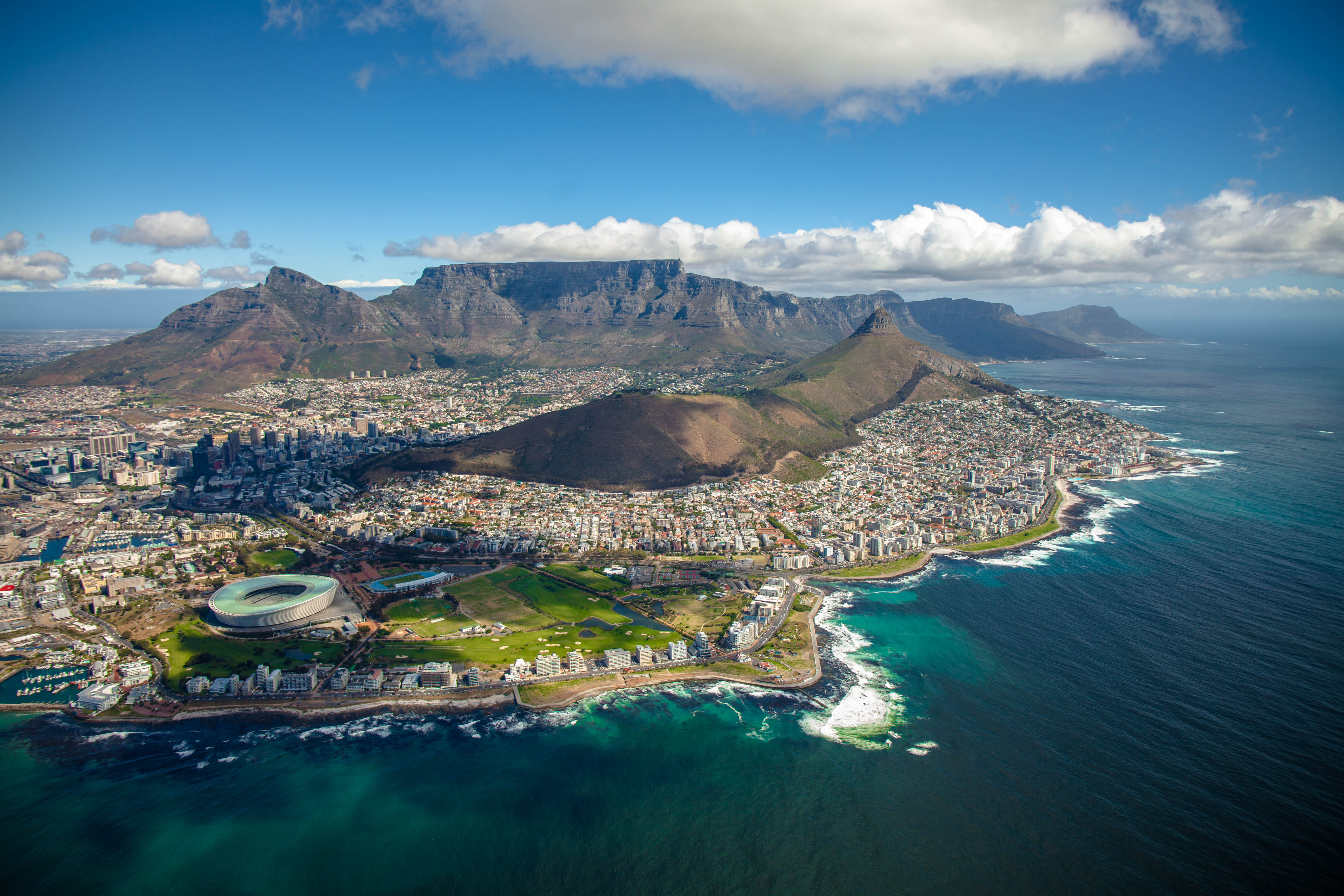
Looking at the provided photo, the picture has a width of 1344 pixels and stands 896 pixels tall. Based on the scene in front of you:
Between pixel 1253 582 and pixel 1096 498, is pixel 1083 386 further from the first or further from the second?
pixel 1253 582

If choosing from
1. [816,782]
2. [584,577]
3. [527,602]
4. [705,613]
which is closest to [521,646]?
[527,602]

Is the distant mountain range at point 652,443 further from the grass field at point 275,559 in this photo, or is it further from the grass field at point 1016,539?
the grass field at point 1016,539

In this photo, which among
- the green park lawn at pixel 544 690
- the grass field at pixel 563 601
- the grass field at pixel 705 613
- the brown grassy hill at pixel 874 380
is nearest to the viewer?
the green park lawn at pixel 544 690

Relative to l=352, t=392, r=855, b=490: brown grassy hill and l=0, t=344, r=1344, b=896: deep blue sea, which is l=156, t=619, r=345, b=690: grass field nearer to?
l=0, t=344, r=1344, b=896: deep blue sea

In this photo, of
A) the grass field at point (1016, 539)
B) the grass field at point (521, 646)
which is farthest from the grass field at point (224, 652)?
the grass field at point (1016, 539)

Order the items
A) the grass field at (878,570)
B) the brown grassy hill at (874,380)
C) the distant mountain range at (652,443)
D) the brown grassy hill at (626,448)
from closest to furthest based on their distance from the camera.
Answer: the grass field at (878,570) < the brown grassy hill at (626,448) < the distant mountain range at (652,443) < the brown grassy hill at (874,380)
